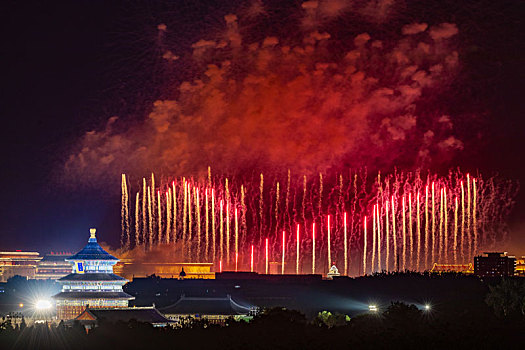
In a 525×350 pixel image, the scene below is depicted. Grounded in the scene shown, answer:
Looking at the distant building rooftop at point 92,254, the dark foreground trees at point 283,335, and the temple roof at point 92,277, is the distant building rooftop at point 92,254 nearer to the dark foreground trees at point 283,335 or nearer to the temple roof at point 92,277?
the temple roof at point 92,277

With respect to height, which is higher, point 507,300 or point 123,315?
point 507,300

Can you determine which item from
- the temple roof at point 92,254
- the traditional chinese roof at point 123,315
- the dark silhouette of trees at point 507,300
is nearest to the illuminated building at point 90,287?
the temple roof at point 92,254

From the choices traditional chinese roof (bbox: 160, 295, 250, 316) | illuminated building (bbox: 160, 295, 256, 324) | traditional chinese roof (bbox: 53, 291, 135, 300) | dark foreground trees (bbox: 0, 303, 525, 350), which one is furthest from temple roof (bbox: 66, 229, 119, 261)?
dark foreground trees (bbox: 0, 303, 525, 350)

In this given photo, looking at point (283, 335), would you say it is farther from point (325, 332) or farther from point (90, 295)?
point (90, 295)

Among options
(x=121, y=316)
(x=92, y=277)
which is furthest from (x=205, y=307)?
(x=121, y=316)

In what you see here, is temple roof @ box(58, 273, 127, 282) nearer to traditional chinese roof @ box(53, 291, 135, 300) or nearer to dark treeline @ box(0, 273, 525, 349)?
traditional chinese roof @ box(53, 291, 135, 300)
